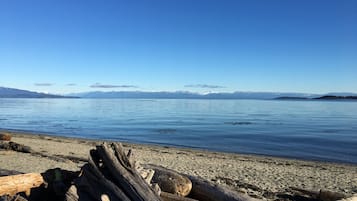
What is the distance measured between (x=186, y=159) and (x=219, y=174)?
16.4ft

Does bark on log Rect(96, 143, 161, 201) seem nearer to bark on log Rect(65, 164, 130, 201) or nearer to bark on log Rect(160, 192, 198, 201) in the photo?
bark on log Rect(65, 164, 130, 201)

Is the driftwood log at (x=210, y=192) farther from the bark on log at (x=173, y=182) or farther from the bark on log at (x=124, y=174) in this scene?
the bark on log at (x=124, y=174)

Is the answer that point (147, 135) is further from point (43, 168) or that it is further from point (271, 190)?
point (271, 190)

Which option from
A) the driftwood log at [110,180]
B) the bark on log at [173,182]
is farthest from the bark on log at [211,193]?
the driftwood log at [110,180]

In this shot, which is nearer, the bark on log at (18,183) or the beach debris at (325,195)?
the bark on log at (18,183)

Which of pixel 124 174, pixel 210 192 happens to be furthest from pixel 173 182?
pixel 124 174

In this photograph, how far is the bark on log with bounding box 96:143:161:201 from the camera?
665cm

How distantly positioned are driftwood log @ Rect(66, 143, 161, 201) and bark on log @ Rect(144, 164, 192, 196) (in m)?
1.64

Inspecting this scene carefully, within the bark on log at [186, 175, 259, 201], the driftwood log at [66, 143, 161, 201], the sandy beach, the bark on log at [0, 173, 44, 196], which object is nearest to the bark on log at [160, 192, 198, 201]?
the bark on log at [186, 175, 259, 201]

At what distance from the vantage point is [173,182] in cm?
855

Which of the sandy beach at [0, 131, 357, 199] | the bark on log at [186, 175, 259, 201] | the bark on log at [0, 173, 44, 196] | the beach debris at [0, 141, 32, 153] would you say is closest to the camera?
the bark on log at [0, 173, 44, 196]

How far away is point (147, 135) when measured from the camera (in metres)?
36.2

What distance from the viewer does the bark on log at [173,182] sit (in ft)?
27.7

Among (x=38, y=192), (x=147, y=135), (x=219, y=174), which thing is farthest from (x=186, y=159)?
(x=147, y=135)
